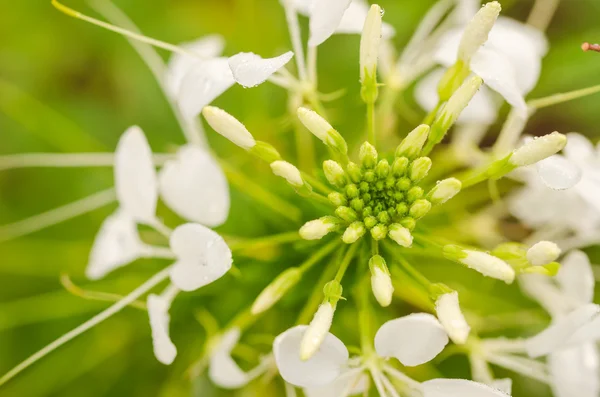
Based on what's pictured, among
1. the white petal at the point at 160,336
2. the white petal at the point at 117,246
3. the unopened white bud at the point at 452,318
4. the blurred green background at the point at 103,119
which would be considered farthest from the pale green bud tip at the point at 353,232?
the blurred green background at the point at 103,119

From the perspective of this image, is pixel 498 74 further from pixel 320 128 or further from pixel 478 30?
pixel 320 128

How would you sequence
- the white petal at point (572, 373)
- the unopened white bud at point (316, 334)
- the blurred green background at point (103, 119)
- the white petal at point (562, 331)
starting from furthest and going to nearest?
the blurred green background at point (103, 119)
the white petal at point (572, 373)
the white petal at point (562, 331)
the unopened white bud at point (316, 334)

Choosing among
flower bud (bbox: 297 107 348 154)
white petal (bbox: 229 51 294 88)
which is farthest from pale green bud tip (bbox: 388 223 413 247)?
white petal (bbox: 229 51 294 88)

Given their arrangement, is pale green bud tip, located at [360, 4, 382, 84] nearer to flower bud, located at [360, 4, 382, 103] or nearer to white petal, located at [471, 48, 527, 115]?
flower bud, located at [360, 4, 382, 103]

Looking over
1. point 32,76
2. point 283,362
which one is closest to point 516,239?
point 283,362

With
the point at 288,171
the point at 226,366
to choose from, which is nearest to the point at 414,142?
the point at 288,171

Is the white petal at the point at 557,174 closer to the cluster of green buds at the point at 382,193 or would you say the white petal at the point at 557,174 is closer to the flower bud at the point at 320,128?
the cluster of green buds at the point at 382,193

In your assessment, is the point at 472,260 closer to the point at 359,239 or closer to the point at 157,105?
the point at 359,239
